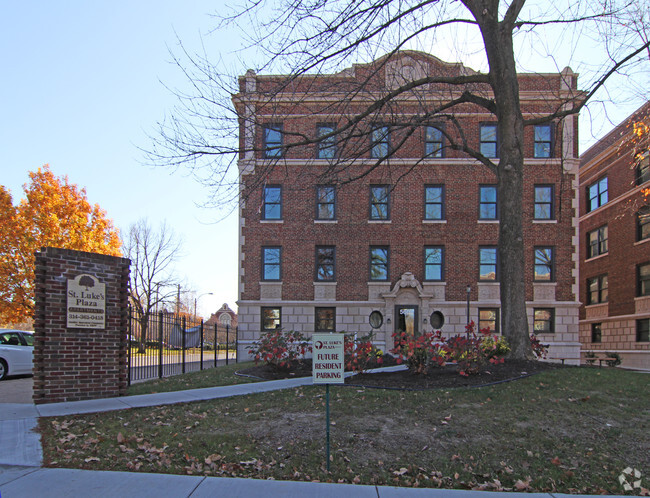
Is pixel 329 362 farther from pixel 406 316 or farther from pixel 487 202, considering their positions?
pixel 487 202

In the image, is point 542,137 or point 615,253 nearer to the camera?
point 542,137

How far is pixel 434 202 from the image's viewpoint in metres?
23.6

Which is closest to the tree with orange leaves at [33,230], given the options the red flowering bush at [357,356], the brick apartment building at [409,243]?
the brick apartment building at [409,243]

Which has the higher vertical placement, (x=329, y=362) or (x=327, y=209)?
(x=327, y=209)

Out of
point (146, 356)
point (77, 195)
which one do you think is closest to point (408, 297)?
point (146, 356)

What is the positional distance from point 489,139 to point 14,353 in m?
21.7

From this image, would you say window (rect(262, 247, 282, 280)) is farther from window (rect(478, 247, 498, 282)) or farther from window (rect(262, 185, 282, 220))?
window (rect(478, 247, 498, 282))

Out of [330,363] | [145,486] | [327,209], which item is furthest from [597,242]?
[145,486]

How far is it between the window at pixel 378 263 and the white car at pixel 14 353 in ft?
46.5

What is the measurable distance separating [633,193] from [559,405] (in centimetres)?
2347

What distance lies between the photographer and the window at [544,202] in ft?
76.9

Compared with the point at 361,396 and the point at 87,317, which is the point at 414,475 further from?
the point at 87,317

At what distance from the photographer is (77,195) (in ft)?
91.6

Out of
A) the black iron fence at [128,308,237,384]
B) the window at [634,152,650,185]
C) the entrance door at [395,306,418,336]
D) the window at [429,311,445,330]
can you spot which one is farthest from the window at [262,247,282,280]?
the window at [634,152,650,185]
